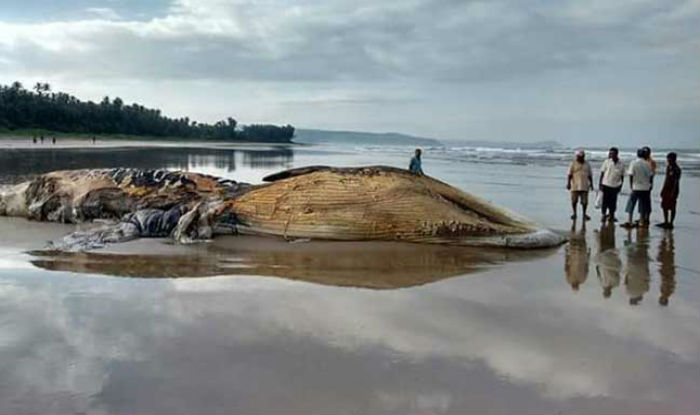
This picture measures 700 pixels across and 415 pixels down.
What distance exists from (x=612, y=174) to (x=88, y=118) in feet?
347

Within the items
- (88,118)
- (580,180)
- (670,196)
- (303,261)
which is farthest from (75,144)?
(303,261)

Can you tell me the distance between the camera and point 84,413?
11.9 ft

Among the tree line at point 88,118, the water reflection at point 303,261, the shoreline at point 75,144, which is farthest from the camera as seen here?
the tree line at point 88,118

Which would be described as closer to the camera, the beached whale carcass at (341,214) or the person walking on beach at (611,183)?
the beached whale carcass at (341,214)

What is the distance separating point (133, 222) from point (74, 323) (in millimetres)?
5207

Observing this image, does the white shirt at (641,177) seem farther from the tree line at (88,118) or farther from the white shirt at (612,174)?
the tree line at (88,118)

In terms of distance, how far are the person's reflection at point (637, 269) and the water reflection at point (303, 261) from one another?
1.17 metres

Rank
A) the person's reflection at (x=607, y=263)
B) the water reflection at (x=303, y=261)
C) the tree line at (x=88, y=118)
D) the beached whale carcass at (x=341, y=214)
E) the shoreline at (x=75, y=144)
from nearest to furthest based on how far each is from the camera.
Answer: the person's reflection at (x=607, y=263), the water reflection at (x=303, y=261), the beached whale carcass at (x=341, y=214), the shoreline at (x=75, y=144), the tree line at (x=88, y=118)

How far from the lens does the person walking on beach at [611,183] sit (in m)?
13.0

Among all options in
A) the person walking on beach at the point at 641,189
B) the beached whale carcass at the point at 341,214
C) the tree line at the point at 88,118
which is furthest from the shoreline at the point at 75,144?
the person walking on beach at the point at 641,189

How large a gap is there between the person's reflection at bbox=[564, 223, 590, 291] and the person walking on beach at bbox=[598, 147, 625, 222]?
7.70 feet

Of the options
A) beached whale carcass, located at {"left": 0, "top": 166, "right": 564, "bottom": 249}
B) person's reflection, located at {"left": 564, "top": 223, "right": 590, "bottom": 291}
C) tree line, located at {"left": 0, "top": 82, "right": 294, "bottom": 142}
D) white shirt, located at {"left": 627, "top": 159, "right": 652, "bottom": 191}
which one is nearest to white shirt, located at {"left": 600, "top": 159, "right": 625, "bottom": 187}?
white shirt, located at {"left": 627, "top": 159, "right": 652, "bottom": 191}

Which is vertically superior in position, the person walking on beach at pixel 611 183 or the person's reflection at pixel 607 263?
the person walking on beach at pixel 611 183

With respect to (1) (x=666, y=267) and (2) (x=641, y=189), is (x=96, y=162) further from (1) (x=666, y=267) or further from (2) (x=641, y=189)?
(1) (x=666, y=267)
